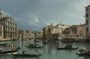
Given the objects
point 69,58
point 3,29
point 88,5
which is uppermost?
point 88,5

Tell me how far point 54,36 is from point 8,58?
92.0 meters

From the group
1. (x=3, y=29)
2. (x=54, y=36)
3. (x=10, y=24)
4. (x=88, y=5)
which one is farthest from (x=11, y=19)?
(x=88, y=5)

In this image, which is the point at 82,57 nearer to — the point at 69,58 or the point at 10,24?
the point at 69,58

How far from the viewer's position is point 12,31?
111 meters

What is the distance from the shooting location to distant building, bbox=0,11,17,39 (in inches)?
4117

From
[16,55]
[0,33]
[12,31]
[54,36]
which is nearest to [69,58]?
[16,55]

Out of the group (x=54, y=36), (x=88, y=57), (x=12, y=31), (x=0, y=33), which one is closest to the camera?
(x=88, y=57)

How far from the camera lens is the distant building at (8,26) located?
10456 centimetres

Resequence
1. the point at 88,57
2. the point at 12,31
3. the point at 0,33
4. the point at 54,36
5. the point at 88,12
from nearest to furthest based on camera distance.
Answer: the point at 88,57 < the point at 88,12 < the point at 0,33 < the point at 12,31 < the point at 54,36

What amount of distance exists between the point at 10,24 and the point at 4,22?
6615mm

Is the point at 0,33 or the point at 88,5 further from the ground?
the point at 88,5

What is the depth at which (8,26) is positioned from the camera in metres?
108

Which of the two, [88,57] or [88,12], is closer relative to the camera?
[88,57]

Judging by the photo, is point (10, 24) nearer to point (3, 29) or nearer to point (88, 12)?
point (3, 29)
